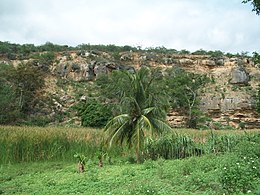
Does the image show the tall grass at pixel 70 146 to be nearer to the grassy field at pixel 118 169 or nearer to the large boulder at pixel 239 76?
the grassy field at pixel 118 169

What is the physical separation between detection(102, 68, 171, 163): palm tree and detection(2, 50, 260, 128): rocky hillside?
33.0 meters

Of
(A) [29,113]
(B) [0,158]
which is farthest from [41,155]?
(A) [29,113]

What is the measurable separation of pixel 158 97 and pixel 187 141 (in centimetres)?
247

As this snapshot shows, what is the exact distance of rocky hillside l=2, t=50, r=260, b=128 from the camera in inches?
1972

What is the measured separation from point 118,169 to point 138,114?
13.2ft

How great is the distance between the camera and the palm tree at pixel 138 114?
14.3 m

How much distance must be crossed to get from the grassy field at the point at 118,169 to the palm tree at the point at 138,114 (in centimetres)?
83

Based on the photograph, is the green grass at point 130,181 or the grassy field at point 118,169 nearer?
the grassy field at point 118,169

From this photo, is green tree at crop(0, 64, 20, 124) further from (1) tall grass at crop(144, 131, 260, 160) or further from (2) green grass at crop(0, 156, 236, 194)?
(2) green grass at crop(0, 156, 236, 194)

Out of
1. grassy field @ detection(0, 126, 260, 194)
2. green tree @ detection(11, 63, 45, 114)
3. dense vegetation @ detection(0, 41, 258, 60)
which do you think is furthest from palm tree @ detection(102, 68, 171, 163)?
dense vegetation @ detection(0, 41, 258, 60)

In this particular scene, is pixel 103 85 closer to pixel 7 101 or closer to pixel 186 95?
pixel 186 95

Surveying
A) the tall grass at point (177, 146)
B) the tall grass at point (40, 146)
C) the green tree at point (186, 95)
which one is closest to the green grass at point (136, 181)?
the tall grass at point (40, 146)

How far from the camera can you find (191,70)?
60.3 metres

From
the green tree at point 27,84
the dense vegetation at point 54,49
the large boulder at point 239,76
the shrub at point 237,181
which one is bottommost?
the shrub at point 237,181
